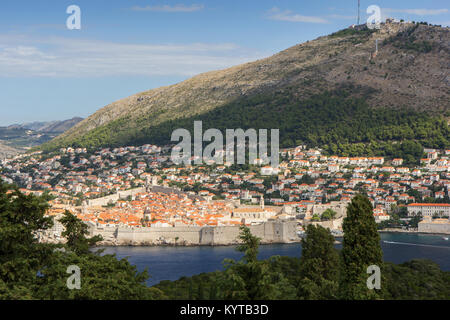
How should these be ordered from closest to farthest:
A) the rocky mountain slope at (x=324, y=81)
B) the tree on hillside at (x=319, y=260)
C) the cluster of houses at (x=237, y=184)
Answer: the tree on hillside at (x=319, y=260), the cluster of houses at (x=237, y=184), the rocky mountain slope at (x=324, y=81)

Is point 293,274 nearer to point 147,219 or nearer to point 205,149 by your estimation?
point 147,219

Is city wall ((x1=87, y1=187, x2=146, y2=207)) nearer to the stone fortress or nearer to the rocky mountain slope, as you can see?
the stone fortress

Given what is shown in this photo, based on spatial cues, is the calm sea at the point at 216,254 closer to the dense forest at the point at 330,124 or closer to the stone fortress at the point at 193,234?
the stone fortress at the point at 193,234

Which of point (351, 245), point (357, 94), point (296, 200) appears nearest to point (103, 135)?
point (357, 94)

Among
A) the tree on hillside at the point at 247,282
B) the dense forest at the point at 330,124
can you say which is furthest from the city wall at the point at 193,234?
the tree on hillside at the point at 247,282

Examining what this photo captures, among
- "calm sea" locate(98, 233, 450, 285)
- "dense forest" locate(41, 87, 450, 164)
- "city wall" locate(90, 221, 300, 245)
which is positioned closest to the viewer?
"calm sea" locate(98, 233, 450, 285)

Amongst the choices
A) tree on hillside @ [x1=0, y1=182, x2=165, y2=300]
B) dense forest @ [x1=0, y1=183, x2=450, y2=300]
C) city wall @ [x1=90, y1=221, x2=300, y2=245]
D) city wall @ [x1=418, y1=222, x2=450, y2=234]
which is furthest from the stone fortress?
tree on hillside @ [x1=0, y1=182, x2=165, y2=300]
